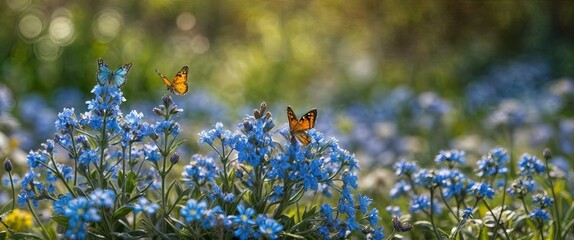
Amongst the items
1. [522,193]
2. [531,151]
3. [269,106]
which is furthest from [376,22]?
[522,193]

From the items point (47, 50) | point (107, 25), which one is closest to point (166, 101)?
point (47, 50)

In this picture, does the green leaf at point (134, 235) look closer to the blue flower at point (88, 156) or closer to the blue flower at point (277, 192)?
the blue flower at point (88, 156)

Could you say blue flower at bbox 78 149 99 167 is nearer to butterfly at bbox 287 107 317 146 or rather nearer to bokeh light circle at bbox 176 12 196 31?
butterfly at bbox 287 107 317 146

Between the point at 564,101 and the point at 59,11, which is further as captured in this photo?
the point at 59,11

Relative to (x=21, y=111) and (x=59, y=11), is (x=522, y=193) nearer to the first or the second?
(x=21, y=111)

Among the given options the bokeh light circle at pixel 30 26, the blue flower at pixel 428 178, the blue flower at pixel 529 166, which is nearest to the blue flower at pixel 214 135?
the blue flower at pixel 428 178
